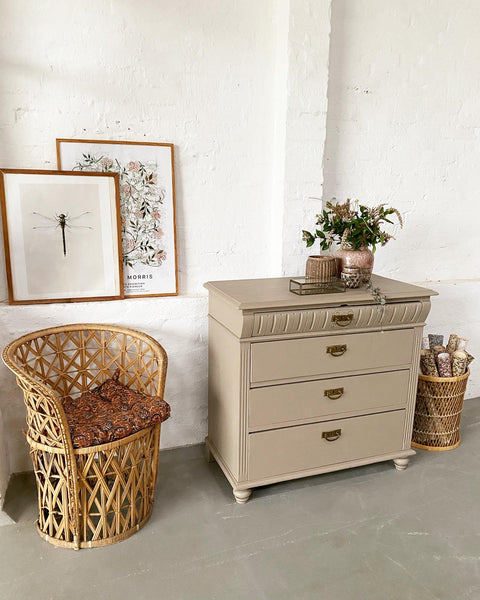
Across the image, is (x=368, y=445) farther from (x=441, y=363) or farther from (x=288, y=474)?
(x=441, y=363)

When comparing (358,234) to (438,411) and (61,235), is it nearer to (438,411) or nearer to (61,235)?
(438,411)

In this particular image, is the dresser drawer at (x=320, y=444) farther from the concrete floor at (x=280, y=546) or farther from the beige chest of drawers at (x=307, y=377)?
the concrete floor at (x=280, y=546)

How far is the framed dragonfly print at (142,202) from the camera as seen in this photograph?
2.53 metres

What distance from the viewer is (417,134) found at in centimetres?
318

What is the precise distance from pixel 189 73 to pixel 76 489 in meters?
2.10

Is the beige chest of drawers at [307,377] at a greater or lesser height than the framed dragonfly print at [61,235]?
lesser

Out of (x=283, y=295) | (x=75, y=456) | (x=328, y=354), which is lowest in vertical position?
(x=75, y=456)

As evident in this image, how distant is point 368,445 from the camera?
2.59 meters

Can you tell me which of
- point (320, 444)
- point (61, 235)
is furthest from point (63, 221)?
point (320, 444)

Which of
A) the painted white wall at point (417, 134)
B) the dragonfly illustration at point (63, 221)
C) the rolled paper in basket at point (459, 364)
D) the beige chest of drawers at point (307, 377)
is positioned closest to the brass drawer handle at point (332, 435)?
the beige chest of drawers at point (307, 377)

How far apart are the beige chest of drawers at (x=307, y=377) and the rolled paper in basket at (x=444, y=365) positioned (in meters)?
0.32

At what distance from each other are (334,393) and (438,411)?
817 millimetres

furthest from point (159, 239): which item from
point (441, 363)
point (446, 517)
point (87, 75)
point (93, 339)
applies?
point (446, 517)

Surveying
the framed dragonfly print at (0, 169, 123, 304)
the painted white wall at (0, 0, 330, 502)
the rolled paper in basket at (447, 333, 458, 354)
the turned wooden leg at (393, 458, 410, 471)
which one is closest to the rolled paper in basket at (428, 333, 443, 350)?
the rolled paper in basket at (447, 333, 458, 354)
